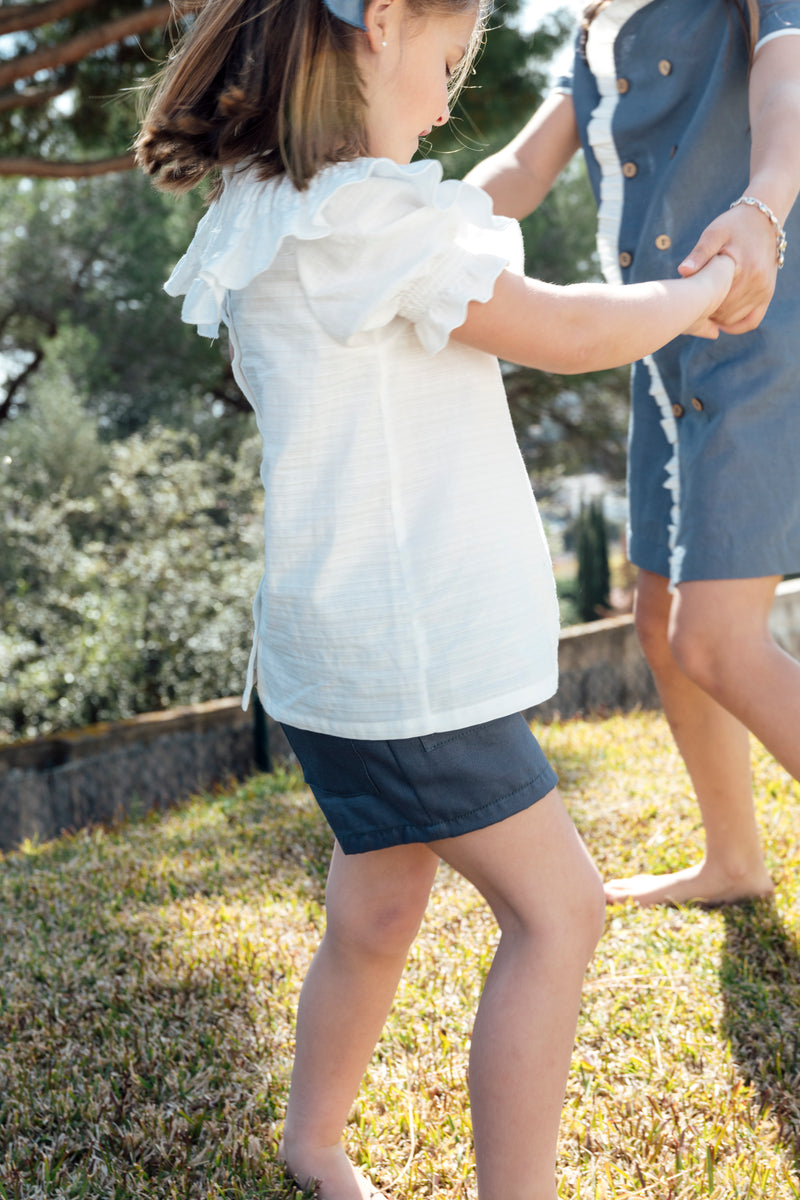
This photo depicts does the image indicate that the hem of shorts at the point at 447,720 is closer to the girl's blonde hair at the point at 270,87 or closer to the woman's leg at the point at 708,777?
the girl's blonde hair at the point at 270,87

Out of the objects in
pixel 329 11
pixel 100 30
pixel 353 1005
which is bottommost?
pixel 353 1005

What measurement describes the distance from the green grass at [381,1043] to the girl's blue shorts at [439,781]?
531 mm

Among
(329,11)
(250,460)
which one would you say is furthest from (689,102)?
(250,460)

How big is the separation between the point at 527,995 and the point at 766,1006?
29.2 inches

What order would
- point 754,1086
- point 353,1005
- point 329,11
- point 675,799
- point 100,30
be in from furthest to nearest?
point 100,30 → point 675,799 → point 754,1086 → point 353,1005 → point 329,11

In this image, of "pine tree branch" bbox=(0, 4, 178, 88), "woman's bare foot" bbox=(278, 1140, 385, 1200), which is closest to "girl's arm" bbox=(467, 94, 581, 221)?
"woman's bare foot" bbox=(278, 1140, 385, 1200)

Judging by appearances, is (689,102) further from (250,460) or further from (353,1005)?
(250,460)

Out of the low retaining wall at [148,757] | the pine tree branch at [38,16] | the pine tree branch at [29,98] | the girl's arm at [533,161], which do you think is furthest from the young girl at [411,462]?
the pine tree branch at [29,98]

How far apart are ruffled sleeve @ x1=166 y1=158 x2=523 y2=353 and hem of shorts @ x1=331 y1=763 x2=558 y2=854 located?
456 millimetres

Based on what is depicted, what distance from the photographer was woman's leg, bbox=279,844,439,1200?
1236 millimetres

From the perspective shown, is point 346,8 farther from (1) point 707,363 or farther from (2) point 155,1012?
(2) point 155,1012

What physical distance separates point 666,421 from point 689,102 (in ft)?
1.72

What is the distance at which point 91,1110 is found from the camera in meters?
1.48

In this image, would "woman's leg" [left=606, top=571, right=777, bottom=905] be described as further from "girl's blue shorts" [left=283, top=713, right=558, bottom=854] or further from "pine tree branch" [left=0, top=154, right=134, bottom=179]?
"pine tree branch" [left=0, top=154, right=134, bottom=179]
